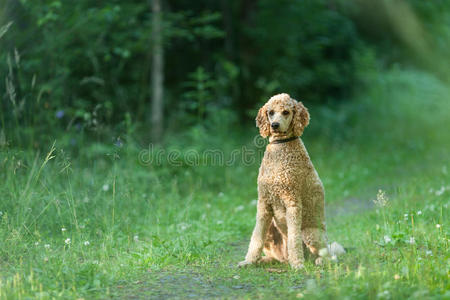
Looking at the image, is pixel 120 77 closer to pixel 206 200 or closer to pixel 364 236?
pixel 206 200

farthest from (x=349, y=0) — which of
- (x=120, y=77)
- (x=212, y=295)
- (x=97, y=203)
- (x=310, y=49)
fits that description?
(x=212, y=295)

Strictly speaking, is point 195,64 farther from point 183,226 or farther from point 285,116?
point 285,116

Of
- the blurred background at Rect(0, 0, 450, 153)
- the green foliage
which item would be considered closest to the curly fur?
the blurred background at Rect(0, 0, 450, 153)

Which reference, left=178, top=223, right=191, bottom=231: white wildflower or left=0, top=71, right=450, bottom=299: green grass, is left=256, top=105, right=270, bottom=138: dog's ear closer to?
left=0, top=71, right=450, bottom=299: green grass

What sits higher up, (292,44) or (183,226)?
(292,44)

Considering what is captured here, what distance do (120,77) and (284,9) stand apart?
465 centimetres

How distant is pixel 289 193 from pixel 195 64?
30.4 ft

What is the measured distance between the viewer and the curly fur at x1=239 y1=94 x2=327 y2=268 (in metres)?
4.50

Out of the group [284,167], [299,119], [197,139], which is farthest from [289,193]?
[197,139]

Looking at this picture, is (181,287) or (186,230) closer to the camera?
(181,287)

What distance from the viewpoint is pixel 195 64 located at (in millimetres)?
13281

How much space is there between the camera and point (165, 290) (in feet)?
12.8

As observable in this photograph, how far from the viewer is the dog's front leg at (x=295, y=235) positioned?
445 centimetres

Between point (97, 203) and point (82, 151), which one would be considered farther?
point (82, 151)
